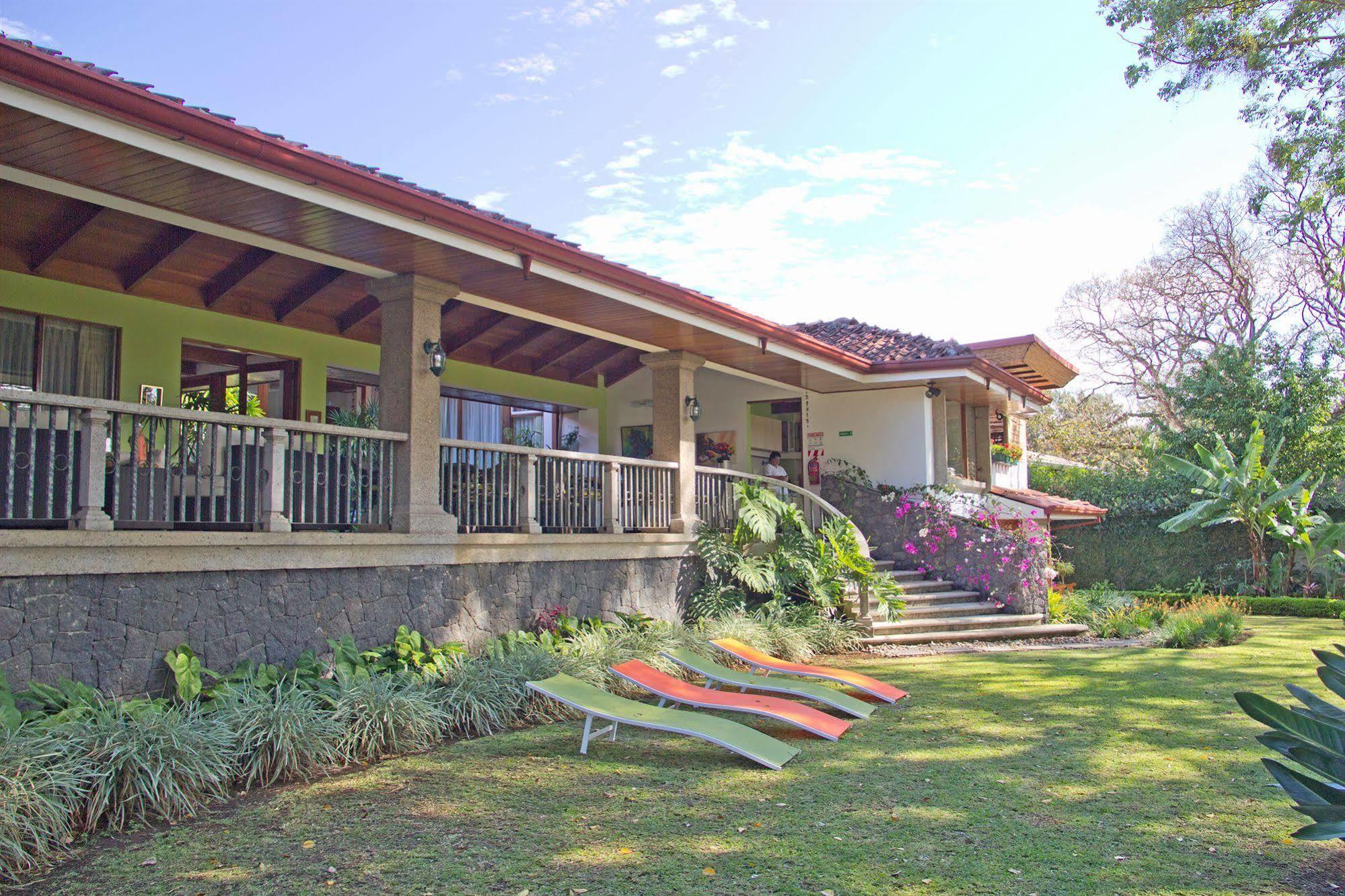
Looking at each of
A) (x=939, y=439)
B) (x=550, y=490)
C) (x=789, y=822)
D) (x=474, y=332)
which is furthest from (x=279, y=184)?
(x=939, y=439)

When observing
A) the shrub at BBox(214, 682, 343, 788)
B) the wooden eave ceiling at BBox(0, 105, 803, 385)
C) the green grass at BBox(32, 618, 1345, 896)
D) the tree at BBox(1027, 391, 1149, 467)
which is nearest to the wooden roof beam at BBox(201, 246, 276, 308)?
the wooden eave ceiling at BBox(0, 105, 803, 385)

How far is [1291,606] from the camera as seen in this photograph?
18203 mm

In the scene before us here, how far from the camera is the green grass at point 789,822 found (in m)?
4.77

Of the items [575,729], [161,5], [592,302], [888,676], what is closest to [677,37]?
[592,302]

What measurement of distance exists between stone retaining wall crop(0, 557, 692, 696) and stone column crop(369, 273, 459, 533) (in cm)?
56

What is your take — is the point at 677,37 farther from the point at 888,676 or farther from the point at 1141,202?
the point at 1141,202

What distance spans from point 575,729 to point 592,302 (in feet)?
15.9

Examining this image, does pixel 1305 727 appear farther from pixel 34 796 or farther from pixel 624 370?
pixel 624 370

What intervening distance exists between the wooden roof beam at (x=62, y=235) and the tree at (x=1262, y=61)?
487 inches

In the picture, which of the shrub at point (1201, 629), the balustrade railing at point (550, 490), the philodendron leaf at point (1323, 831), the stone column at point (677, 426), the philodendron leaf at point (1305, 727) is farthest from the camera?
the shrub at point (1201, 629)

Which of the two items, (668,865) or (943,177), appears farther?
(943,177)

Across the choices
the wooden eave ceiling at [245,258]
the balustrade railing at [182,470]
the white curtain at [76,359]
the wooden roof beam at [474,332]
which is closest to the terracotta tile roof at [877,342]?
the wooden eave ceiling at [245,258]

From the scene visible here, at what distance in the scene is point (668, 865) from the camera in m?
5.01

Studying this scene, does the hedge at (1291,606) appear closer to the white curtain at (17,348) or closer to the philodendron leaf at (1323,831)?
the philodendron leaf at (1323,831)
